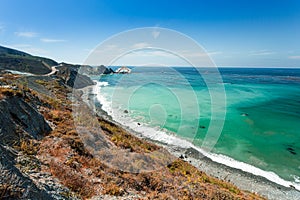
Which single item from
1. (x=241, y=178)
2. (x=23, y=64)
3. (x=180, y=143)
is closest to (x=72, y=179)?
(x=241, y=178)

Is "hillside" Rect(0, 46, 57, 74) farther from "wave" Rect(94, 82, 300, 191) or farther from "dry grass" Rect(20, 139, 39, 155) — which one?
"dry grass" Rect(20, 139, 39, 155)

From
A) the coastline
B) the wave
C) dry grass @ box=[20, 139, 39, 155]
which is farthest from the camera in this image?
the wave

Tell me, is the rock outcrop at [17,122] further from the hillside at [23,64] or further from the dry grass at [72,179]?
the hillside at [23,64]

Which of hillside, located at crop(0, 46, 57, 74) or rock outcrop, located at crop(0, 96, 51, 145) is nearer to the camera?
rock outcrop, located at crop(0, 96, 51, 145)

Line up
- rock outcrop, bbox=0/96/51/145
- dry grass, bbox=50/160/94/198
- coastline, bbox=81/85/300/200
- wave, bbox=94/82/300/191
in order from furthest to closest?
wave, bbox=94/82/300/191, coastline, bbox=81/85/300/200, rock outcrop, bbox=0/96/51/145, dry grass, bbox=50/160/94/198

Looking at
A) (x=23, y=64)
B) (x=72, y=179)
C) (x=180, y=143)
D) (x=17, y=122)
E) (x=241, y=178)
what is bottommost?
(x=241, y=178)

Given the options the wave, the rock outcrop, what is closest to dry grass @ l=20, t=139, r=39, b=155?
the rock outcrop

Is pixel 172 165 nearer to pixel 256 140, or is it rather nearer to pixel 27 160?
pixel 27 160

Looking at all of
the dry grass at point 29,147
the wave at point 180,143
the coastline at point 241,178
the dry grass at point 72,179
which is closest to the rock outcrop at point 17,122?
the dry grass at point 29,147

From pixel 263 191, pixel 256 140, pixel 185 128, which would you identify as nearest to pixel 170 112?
pixel 185 128

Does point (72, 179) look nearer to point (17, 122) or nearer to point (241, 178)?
point (17, 122)

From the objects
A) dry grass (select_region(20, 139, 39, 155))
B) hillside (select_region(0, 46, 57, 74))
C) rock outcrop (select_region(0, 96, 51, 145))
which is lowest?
dry grass (select_region(20, 139, 39, 155))
